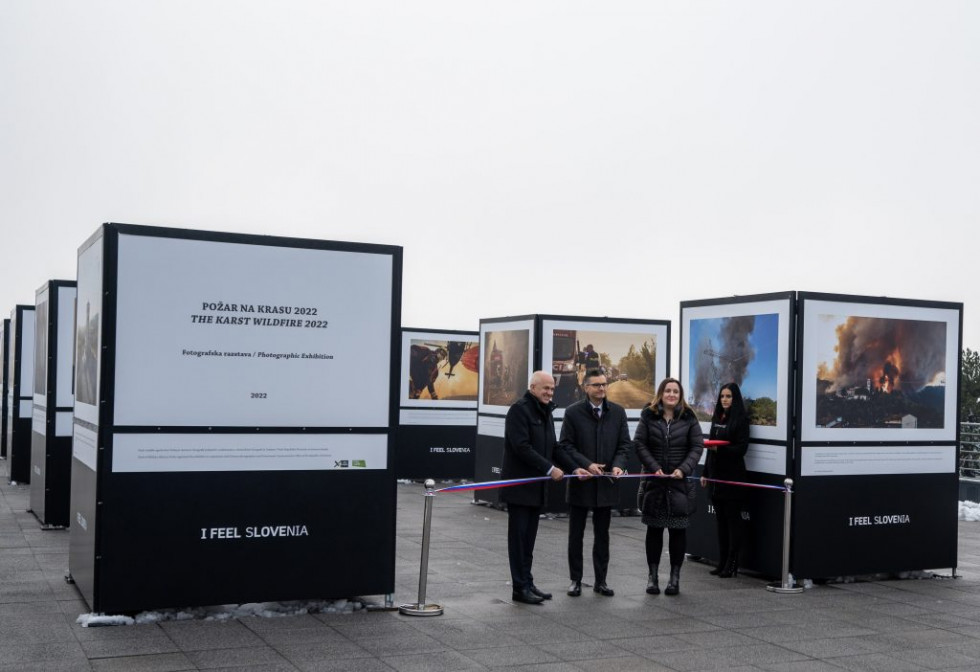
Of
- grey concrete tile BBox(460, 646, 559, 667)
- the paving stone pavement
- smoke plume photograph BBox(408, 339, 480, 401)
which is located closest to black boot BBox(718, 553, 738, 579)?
the paving stone pavement

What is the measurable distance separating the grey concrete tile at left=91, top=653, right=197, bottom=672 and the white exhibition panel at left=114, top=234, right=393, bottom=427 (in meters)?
1.92

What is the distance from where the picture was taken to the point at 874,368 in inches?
478

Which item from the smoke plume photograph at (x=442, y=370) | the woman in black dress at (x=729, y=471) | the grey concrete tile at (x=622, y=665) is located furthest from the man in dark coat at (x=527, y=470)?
the smoke plume photograph at (x=442, y=370)

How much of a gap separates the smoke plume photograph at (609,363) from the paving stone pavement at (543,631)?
6.06 m

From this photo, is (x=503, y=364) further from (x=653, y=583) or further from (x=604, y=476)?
(x=604, y=476)

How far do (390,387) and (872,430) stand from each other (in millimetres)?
5396

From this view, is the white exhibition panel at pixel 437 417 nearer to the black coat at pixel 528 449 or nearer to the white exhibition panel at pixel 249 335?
the black coat at pixel 528 449

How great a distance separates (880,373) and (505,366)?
25.9 feet

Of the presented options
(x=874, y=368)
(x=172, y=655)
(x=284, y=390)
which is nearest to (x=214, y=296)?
(x=284, y=390)

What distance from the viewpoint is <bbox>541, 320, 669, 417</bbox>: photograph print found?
18.4 metres

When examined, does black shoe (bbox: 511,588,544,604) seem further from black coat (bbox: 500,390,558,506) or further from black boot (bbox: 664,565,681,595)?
black boot (bbox: 664,565,681,595)

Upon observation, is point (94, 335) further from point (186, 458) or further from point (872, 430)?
point (872, 430)

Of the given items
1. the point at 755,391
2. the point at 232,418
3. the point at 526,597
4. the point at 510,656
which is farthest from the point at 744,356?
the point at 232,418

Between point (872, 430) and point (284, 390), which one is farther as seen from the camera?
point (872, 430)
